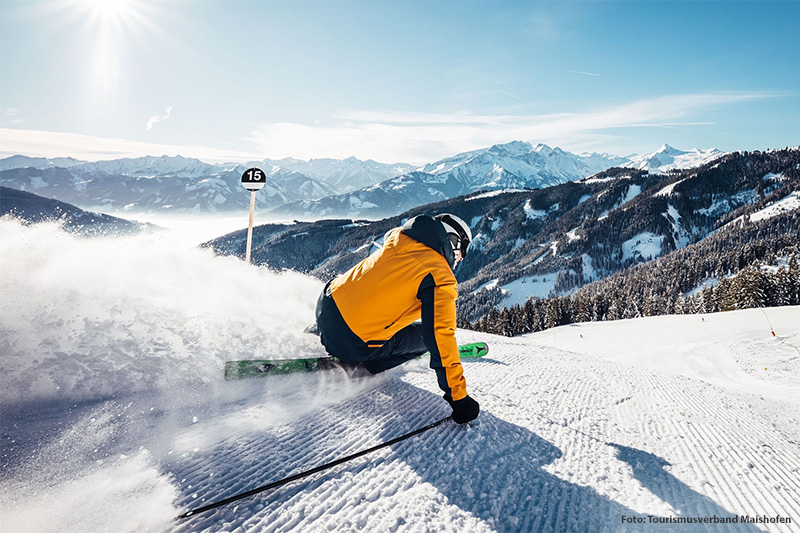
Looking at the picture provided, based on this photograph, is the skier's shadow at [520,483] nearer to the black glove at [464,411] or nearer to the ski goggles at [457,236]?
the black glove at [464,411]

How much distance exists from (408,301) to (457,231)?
1.01 m

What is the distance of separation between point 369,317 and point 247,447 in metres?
1.48

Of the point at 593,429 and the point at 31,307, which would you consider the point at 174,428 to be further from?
the point at 593,429

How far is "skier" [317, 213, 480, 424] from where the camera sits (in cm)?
342

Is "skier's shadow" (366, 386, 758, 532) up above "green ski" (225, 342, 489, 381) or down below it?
below

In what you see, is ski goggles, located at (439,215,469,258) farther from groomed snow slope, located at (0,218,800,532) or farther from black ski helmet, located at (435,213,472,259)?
groomed snow slope, located at (0,218,800,532)

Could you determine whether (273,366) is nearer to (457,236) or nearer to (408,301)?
(408,301)

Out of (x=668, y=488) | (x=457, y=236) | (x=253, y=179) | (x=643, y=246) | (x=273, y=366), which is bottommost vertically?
(x=643, y=246)

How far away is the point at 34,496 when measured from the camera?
86.3 inches

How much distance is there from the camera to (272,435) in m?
3.23

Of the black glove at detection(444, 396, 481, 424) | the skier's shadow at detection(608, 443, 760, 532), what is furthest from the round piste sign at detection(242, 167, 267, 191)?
the skier's shadow at detection(608, 443, 760, 532)

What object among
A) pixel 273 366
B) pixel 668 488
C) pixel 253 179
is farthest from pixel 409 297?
pixel 253 179

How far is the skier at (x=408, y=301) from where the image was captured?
342cm

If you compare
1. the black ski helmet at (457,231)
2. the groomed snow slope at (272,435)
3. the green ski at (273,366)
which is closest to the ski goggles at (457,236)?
the black ski helmet at (457,231)
